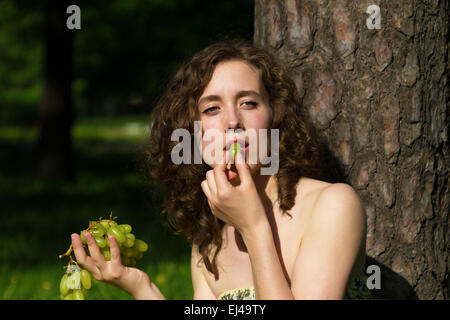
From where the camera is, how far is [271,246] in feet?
7.64

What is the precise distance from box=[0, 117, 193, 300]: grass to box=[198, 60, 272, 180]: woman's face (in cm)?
76

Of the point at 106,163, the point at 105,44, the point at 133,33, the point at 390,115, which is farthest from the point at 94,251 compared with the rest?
the point at 106,163

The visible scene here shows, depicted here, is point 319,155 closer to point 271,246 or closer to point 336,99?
point 336,99

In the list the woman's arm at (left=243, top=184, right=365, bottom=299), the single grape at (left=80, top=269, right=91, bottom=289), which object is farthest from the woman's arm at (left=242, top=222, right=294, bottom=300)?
the single grape at (left=80, top=269, right=91, bottom=289)

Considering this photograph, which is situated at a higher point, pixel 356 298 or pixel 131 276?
pixel 131 276

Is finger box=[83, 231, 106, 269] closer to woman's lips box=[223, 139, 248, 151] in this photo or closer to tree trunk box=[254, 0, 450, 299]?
woman's lips box=[223, 139, 248, 151]

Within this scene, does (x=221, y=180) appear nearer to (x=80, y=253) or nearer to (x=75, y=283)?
(x=80, y=253)

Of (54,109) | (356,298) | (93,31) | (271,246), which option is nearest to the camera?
(271,246)

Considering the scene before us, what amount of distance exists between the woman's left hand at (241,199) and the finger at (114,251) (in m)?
0.46

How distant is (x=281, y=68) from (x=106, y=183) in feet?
34.2

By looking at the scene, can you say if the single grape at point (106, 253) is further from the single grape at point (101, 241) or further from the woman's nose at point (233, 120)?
the woman's nose at point (233, 120)

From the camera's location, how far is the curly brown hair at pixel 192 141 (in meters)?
2.83

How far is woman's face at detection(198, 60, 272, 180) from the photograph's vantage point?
256cm
